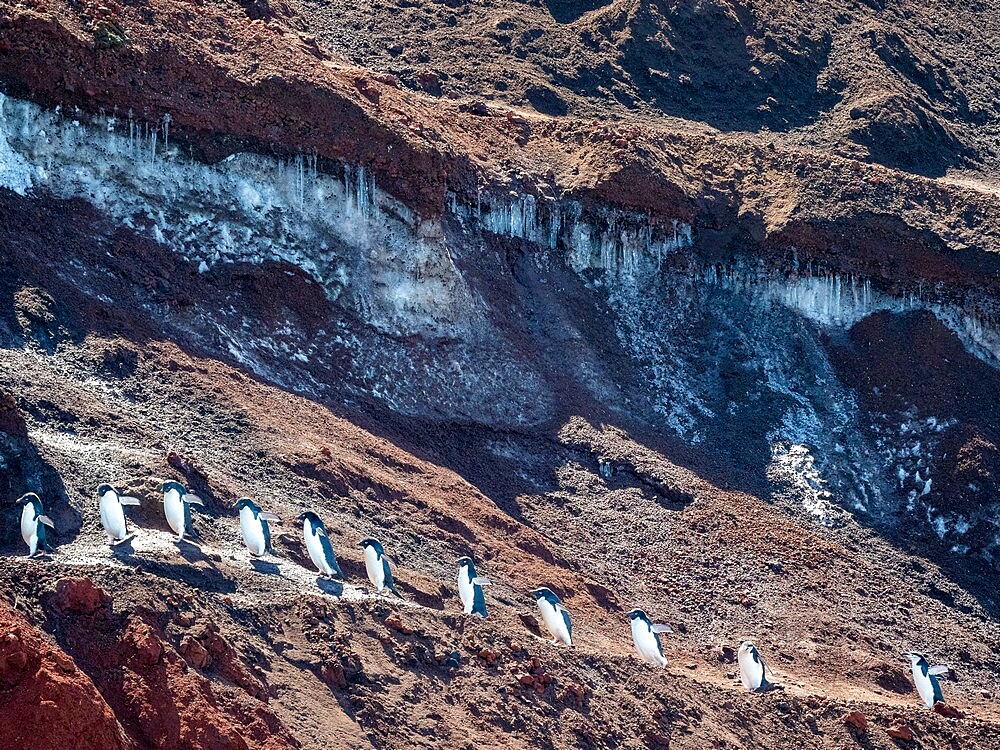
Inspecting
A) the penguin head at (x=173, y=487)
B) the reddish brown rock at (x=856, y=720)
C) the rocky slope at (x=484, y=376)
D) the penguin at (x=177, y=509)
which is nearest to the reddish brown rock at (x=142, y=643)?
the rocky slope at (x=484, y=376)

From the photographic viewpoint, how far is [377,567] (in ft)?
63.7

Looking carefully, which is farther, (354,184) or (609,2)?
(609,2)

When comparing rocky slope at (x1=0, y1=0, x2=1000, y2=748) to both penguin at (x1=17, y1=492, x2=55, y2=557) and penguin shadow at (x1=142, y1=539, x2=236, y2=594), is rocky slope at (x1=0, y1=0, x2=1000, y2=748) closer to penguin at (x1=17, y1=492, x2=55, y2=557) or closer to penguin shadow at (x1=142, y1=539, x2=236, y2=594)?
penguin shadow at (x1=142, y1=539, x2=236, y2=594)

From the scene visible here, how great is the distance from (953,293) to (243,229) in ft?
58.4

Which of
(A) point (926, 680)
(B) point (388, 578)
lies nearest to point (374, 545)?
(B) point (388, 578)

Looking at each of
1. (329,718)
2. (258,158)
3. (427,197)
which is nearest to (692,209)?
(427,197)

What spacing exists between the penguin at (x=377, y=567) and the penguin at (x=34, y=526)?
4702 millimetres

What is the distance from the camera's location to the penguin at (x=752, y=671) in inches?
874

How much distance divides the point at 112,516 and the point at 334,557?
11.1 ft

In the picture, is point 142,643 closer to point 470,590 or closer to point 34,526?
point 34,526

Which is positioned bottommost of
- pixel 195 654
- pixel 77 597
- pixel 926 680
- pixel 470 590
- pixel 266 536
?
pixel 926 680

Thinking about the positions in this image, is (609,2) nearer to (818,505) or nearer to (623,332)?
(623,332)

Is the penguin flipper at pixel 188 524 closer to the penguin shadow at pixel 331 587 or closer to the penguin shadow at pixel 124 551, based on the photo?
the penguin shadow at pixel 124 551

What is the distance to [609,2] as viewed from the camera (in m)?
43.3
